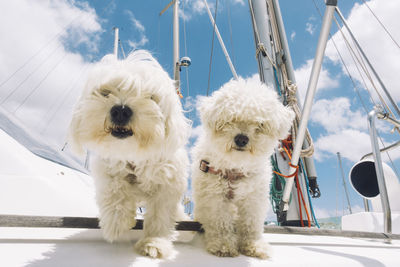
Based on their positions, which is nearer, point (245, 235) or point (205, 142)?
point (245, 235)

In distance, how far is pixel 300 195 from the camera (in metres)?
3.76

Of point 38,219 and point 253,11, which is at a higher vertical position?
point 253,11

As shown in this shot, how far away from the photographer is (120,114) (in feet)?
4.97

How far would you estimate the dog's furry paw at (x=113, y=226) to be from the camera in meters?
1.57

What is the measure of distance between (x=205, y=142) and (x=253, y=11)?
385 cm

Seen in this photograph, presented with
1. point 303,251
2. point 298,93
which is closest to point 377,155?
point 298,93

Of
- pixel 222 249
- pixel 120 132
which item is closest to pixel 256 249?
pixel 222 249

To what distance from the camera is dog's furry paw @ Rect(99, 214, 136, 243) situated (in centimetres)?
157

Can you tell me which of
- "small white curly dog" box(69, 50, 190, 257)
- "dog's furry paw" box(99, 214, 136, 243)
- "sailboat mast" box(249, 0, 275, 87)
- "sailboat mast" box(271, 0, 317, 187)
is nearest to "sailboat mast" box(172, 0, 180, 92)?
"sailboat mast" box(249, 0, 275, 87)

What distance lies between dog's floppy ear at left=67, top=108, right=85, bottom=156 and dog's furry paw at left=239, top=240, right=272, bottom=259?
1.34 metres

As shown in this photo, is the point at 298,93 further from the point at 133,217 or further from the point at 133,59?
the point at 133,217

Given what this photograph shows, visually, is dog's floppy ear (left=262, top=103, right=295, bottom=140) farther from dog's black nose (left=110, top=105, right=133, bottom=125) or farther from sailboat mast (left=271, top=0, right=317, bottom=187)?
sailboat mast (left=271, top=0, right=317, bottom=187)

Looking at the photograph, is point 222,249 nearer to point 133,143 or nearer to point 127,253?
point 127,253

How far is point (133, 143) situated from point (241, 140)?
0.86 metres
